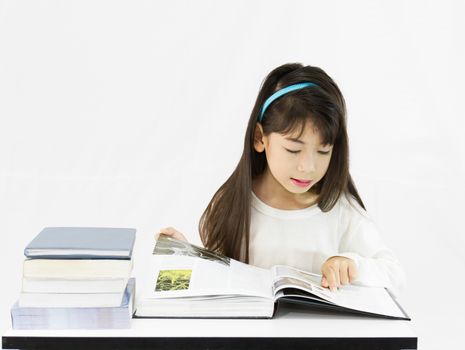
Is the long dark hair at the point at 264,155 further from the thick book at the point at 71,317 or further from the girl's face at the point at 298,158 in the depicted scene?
the thick book at the point at 71,317

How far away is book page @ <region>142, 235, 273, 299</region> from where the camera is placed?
5.39 feet

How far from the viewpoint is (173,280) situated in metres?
1.69

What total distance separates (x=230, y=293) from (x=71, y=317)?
0.31 meters

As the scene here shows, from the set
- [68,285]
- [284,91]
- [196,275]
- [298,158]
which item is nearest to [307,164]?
[298,158]

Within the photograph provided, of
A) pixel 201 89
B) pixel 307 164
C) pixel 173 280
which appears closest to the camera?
pixel 173 280

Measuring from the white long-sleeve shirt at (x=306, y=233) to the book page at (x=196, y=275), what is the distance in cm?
25

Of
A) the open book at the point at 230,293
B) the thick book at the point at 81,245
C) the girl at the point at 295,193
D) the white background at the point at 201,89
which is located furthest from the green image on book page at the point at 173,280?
the white background at the point at 201,89

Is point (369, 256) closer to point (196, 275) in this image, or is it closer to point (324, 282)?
point (324, 282)

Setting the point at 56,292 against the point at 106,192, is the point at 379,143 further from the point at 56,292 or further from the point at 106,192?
the point at 56,292

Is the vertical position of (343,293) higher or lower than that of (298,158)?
lower

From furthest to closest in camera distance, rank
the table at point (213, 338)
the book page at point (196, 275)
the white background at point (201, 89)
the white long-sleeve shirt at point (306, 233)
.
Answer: the white background at point (201, 89)
the white long-sleeve shirt at point (306, 233)
the book page at point (196, 275)
the table at point (213, 338)

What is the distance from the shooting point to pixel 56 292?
1.56m

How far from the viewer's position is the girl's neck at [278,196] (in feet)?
6.95

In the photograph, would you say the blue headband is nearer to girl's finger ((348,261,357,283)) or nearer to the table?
girl's finger ((348,261,357,283))
